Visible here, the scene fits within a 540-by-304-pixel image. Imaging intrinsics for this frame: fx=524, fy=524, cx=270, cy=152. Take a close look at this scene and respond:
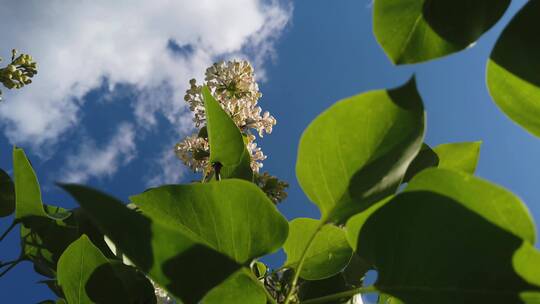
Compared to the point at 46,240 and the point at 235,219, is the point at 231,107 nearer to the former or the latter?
the point at 46,240

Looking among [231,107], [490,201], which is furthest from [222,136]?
[231,107]

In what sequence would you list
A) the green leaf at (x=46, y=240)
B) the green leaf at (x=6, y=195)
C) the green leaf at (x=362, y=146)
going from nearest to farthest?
the green leaf at (x=362, y=146) < the green leaf at (x=46, y=240) < the green leaf at (x=6, y=195)

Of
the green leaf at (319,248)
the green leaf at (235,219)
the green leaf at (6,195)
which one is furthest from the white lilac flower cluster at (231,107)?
the green leaf at (235,219)

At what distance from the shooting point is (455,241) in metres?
0.48

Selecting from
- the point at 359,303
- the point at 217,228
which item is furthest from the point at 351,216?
the point at 359,303

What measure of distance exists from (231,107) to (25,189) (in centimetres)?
98

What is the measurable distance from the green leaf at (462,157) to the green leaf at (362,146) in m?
0.29

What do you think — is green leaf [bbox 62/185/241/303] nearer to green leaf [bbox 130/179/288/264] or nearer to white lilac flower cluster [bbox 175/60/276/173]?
green leaf [bbox 130/179/288/264]

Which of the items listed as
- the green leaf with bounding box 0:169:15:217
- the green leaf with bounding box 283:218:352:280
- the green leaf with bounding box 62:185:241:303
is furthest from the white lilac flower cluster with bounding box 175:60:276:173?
the green leaf with bounding box 62:185:241:303

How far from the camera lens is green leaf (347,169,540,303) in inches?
17.8

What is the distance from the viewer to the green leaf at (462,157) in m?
0.84

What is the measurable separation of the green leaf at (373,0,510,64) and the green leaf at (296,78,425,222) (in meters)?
0.15

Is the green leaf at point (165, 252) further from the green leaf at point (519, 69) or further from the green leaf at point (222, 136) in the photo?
the green leaf at point (222, 136)

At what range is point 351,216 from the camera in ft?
1.94
